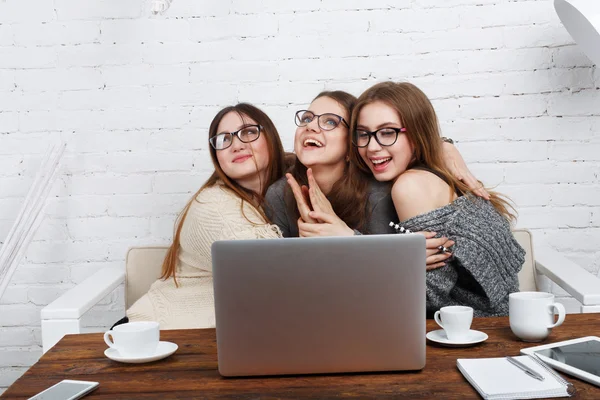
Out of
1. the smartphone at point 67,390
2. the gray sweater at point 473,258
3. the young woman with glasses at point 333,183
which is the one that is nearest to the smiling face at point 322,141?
the young woman with glasses at point 333,183

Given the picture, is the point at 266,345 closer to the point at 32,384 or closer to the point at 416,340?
the point at 416,340

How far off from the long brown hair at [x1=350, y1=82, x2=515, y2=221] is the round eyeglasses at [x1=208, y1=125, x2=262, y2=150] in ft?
1.09

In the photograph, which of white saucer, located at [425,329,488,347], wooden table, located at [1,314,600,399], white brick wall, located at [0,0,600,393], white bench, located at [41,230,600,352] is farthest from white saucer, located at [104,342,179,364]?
white brick wall, located at [0,0,600,393]

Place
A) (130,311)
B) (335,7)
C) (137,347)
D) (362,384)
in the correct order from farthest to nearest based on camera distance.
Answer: (335,7) < (130,311) < (137,347) < (362,384)

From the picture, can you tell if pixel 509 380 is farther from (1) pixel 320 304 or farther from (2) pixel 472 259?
(2) pixel 472 259

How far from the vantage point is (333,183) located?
91.9 inches

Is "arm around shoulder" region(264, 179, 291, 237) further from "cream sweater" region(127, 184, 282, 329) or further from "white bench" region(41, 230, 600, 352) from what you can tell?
"white bench" region(41, 230, 600, 352)

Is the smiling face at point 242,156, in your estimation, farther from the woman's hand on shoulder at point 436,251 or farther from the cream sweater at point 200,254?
the woman's hand on shoulder at point 436,251

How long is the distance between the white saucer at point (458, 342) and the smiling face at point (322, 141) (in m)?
0.90

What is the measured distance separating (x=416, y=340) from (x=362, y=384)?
125 mm

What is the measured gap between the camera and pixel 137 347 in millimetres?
1364

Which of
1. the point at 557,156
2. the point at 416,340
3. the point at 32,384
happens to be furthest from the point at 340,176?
the point at 32,384

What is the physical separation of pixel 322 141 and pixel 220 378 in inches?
44.3

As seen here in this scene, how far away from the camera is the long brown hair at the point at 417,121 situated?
2.16 meters
